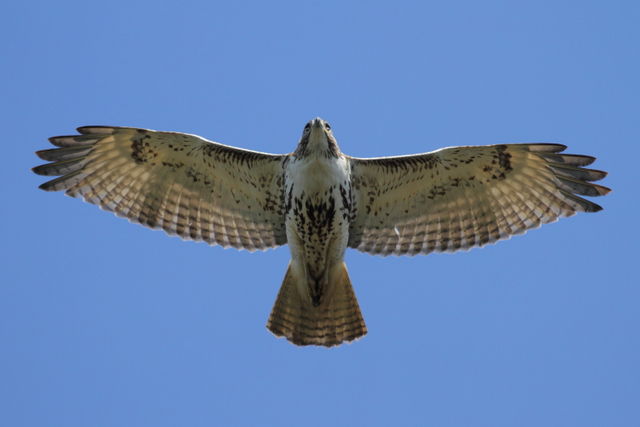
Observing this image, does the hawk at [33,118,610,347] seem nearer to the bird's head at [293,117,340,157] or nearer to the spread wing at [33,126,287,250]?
the spread wing at [33,126,287,250]

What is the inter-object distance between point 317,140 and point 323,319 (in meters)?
2.37

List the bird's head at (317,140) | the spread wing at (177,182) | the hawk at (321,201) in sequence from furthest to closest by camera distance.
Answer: the spread wing at (177,182) → the hawk at (321,201) → the bird's head at (317,140)

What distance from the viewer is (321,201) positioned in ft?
39.6

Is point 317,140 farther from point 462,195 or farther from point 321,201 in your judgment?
point 462,195

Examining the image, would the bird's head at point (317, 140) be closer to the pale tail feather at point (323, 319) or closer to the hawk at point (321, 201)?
the hawk at point (321, 201)

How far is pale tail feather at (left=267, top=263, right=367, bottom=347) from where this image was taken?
12703 millimetres

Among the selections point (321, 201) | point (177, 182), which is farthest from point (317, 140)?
point (177, 182)

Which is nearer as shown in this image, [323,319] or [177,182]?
[323,319]

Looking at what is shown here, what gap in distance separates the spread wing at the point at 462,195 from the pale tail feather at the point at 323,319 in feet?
2.71

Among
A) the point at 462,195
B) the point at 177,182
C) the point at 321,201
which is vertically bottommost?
the point at 321,201

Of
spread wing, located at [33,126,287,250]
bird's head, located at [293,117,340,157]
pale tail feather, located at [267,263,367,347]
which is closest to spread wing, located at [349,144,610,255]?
bird's head, located at [293,117,340,157]

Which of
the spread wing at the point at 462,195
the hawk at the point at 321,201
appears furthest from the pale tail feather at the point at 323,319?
the spread wing at the point at 462,195

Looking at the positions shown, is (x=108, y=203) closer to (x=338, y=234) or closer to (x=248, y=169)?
(x=248, y=169)

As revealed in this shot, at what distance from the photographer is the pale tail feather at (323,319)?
12.7 meters
